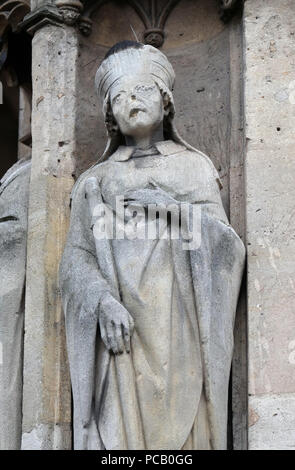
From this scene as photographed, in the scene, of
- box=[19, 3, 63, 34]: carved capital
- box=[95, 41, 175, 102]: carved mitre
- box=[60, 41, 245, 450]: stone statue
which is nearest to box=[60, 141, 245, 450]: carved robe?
box=[60, 41, 245, 450]: stone statue

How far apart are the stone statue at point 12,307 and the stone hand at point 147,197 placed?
30.5 inches

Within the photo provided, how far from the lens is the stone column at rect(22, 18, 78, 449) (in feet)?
29.8

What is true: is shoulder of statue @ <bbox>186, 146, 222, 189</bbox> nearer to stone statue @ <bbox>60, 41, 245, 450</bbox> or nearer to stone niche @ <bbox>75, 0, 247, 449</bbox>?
stone statue @ <bbox>60, 41, 245, 450</bbox>

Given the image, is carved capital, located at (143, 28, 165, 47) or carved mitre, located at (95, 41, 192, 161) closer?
carved mitre, located at (95, 41, 192, 161)

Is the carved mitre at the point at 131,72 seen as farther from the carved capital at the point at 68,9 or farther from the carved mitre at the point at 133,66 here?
the carved capital at the point at 68,9

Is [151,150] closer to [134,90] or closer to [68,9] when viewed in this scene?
[134,90]

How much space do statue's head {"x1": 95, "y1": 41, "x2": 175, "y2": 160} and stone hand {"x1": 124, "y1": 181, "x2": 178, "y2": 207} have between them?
1.49 ft

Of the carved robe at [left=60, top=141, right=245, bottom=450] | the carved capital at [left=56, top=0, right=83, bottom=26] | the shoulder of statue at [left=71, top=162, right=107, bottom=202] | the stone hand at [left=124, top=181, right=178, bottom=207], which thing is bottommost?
the carved robe at [left=60, top=141, right=245, bottom=450]

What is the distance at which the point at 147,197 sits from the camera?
29.4 feet

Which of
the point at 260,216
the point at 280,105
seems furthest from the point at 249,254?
the point at 280,105

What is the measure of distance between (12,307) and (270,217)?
1.50 metres

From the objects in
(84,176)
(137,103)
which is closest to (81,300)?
(84,176)

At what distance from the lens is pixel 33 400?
29.8 ft
